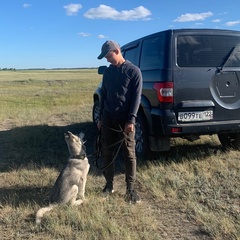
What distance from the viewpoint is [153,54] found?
5.52m

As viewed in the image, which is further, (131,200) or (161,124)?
(161,124)

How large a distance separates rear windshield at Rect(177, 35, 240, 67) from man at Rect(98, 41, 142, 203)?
1229 millimetres

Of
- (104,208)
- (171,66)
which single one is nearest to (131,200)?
(104,208)

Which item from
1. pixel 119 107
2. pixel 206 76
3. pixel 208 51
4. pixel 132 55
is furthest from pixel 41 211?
pixel 132 55

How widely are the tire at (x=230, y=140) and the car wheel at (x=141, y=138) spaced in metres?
1.70

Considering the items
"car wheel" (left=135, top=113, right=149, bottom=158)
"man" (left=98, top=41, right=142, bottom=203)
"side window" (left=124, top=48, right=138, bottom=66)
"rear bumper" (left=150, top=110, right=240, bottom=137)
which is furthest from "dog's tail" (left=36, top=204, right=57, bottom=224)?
"side window" (left=124, top=48, right=138, bottom=66)

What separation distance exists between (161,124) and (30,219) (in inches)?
87.7

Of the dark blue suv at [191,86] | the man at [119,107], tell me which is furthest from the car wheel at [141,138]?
the man at [119,107]

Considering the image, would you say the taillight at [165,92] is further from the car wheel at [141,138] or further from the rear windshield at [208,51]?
the car wheel at [141,138]

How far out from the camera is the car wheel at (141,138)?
553 centimetres

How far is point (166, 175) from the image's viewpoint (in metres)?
4.98

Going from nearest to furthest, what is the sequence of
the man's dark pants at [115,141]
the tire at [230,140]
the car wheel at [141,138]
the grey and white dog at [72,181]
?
the grey and white dog at [72,181], the man's dark pants at [115,141], the car wheel at [141,138], the tire at [230,140]

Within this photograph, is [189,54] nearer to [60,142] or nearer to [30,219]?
[30,219]

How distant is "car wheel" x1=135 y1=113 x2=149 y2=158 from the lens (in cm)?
553
